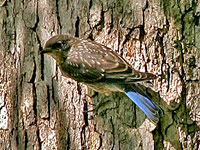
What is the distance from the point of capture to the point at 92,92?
522 centimetres

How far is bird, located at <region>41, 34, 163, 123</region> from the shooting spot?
4.95 m

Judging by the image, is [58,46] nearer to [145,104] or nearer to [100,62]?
[100,62]

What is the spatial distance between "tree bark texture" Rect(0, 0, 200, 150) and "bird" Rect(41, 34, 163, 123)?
0.08 meters

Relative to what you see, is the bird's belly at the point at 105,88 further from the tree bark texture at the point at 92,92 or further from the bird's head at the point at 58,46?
the bird's head at the point at 58,46

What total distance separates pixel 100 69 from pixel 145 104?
23.6 inches

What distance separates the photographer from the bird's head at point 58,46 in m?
5.09

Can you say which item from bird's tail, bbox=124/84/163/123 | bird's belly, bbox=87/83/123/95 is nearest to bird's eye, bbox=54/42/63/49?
bird's belly, bbox=87/83/123/95

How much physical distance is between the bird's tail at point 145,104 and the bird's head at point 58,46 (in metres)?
0.72

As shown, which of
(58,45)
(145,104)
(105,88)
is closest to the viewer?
(145,104)

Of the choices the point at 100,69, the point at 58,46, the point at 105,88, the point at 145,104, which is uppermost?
the point at 58,46

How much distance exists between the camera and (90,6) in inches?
204

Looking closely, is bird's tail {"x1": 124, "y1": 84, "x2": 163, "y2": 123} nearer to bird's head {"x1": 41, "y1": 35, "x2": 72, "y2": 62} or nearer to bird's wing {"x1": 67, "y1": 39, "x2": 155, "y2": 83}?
bird's wing {"x1": 67, "y1": 39, "x2": 155, "y2": 83}

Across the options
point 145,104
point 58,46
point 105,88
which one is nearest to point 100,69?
point 105,88

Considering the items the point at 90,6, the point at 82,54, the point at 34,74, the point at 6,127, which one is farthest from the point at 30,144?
the point at 90,6
